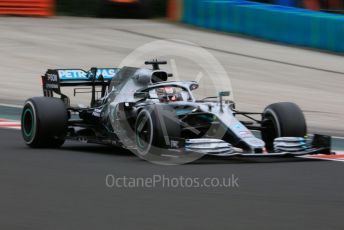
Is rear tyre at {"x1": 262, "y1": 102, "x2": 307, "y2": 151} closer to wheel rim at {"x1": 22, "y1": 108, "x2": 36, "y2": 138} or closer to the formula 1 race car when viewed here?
the formula 1 race car

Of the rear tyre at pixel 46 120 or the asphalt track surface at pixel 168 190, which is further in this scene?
the rear tyre at pixel 46 120

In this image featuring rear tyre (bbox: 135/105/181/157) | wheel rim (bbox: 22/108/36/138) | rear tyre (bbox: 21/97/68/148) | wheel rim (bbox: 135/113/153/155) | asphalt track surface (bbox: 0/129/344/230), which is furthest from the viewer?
wheel rim (bbox: 22/108/36/138)

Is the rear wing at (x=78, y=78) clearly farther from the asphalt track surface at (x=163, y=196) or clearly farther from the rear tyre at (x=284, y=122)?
→ the rear tyre at (x=284, y=122)

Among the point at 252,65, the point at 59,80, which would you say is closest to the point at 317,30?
the point at 252,65

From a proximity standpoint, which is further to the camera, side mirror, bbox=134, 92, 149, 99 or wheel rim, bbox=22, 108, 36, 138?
wheel rim, bbox=22, 108, 36, 138

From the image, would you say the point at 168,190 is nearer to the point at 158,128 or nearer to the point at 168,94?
the point at 158,128

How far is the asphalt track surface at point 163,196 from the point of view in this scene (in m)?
6.08

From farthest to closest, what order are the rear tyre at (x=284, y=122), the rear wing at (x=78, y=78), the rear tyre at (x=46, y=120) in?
1. the rear wing at (x=78, y=78)
2. the rear tyre at (x=46, y=120)
3. the rear tyre at (x=284, y=122)

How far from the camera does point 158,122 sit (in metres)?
8.80

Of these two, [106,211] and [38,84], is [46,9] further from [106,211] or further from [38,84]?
[106,211]

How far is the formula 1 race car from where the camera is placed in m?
8.88

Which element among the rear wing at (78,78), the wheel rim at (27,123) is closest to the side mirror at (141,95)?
the rear wing at (78,78)

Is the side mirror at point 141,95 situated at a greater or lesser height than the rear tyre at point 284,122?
greater

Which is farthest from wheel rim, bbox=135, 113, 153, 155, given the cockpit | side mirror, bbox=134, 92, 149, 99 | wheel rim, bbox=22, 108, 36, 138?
wheel rim, bbox=22, 108, 36, 138
